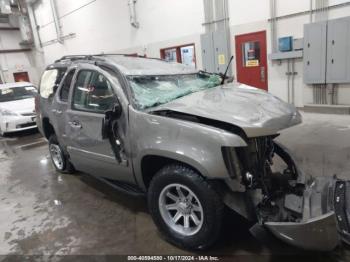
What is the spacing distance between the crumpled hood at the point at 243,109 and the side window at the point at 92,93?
0.61 m

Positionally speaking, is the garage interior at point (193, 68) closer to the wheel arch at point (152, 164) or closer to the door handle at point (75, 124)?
the wheel arch at point (152, 164)

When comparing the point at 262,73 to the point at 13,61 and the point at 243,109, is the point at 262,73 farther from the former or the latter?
the point at 13,61

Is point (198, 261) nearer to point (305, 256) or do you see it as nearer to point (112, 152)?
point (305, 256)

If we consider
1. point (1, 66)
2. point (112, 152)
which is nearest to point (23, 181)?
point (112, 152)

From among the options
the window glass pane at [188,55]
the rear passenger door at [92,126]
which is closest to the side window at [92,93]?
the rear passenger door at [92,126]

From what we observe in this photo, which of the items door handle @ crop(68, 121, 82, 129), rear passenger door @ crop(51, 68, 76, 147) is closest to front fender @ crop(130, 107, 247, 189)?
door handle @ crop(68, 121, 82, 129)

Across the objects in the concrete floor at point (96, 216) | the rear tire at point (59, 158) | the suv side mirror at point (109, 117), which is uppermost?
the suv side mirror at point (109, 117)

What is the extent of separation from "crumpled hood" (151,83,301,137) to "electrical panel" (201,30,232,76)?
5.64 meters

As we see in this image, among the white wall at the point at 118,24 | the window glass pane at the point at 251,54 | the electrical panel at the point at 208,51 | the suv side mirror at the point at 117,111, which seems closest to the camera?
the suv side mirror at the point at 117,111

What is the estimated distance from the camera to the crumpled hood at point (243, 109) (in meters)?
2.13

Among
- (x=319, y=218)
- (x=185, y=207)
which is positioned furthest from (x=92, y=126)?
(x=319, y=218)

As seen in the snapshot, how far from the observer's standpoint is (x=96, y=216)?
10.2 ft

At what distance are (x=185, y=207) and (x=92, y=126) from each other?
128 cm

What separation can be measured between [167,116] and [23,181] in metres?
3.26
